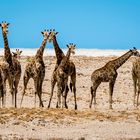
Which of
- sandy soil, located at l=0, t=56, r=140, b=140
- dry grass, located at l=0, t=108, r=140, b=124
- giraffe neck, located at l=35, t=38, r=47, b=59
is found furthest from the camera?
giraffe neck, located at l=35, t=38, r=47, b=59

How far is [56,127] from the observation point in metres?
21.9

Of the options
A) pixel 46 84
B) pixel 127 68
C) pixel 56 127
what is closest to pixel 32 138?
pixel 56 127

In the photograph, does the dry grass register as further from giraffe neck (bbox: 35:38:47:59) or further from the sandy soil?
giraffe neck (bbox: 35:38:47:59)

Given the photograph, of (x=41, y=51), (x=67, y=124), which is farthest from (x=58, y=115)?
(x=41, y=51)

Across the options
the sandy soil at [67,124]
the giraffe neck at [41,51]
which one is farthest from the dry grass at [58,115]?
the giraffe neck at [41,51]

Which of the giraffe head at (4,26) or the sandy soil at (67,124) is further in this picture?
the giraffe head at (4,26)

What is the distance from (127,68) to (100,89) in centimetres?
923

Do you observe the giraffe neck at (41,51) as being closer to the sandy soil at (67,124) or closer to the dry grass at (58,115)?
the sandy soil at (67,124)

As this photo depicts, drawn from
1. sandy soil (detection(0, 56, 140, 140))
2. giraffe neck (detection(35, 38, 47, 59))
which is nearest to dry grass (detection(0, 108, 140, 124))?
sandy soil (detection(0, 56, 140, 140))

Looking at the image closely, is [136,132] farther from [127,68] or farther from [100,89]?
[127,68]

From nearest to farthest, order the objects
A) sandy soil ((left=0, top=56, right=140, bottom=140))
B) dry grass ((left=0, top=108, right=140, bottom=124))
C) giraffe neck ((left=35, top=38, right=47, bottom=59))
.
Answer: sandy soil ((left=0, top=56, right=140, bottom=140)) → dry grass ((left=0, top=108, right=140, bottom=124)) → giraffe neck ((left=35, top=38, right=47, bottom=59))

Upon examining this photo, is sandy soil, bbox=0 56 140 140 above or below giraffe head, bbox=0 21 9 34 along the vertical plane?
below

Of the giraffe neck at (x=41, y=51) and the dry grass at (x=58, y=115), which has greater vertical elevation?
the giraffe neck at (x=41, y=51)

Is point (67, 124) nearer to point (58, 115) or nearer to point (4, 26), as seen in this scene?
point (58, 115)
